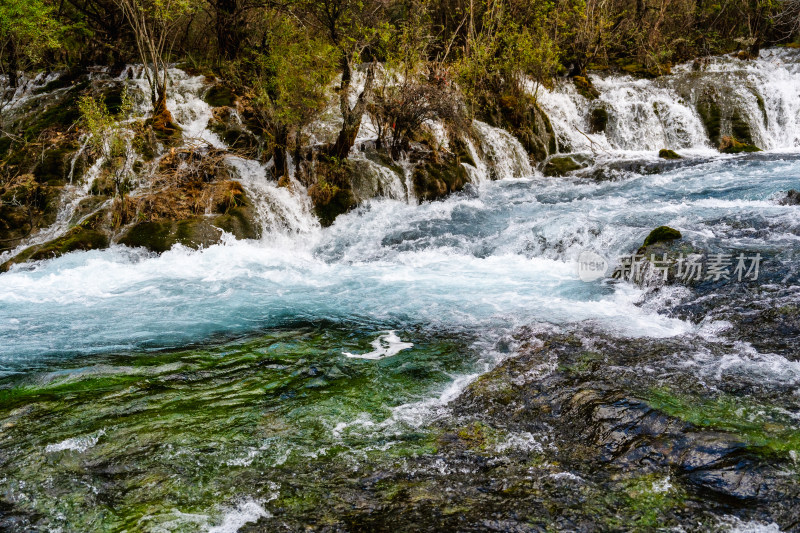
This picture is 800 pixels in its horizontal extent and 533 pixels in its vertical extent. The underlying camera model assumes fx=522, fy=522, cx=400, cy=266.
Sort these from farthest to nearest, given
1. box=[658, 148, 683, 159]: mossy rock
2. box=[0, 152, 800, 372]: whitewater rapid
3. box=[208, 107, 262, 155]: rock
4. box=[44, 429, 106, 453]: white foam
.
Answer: box=[658, 148, 683, 159]: mossy rock → box=[208, 107, 262, 155]: rock → box=[0, 152, 800, 372]: whitewater rapid → box=[44, 429, 106, 453]: white foam

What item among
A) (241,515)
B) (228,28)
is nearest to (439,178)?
(228,28)

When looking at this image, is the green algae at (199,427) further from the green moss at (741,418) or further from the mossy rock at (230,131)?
the mossy rock at (230,131)

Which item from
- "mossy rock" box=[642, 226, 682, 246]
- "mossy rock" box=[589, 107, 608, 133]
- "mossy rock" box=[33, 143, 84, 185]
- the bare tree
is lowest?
"mossy rock" box=[642, 226, 682, 246]

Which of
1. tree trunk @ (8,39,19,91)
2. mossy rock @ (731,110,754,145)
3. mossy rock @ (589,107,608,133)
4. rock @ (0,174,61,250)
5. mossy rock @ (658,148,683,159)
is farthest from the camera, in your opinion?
mossy rock @ (589,107,608,133)

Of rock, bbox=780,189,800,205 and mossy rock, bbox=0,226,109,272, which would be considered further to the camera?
mossy rock, bbox=0,226,109,272

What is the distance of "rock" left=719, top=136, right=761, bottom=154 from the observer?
1653 centimetres

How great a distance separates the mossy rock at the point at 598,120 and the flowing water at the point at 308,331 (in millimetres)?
4771

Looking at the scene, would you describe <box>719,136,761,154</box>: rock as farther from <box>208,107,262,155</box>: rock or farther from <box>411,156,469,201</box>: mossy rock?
<box>208,107,262,155</box>: rock

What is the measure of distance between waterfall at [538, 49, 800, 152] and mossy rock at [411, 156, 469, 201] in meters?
5.05

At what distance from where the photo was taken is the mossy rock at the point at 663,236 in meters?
8.62

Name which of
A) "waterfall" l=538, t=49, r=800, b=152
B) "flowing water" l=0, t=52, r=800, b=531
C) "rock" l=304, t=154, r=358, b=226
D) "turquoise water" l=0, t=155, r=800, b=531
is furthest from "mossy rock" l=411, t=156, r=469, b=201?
"waterfall" l=538, t=49, r=800, b=152

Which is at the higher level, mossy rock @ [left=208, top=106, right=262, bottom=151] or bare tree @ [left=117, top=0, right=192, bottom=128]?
bare tree @ [left=117, top=0, right=192, bottom=128]

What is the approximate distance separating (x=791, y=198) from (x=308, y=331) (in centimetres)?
952

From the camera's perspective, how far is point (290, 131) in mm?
Answer: 12680
